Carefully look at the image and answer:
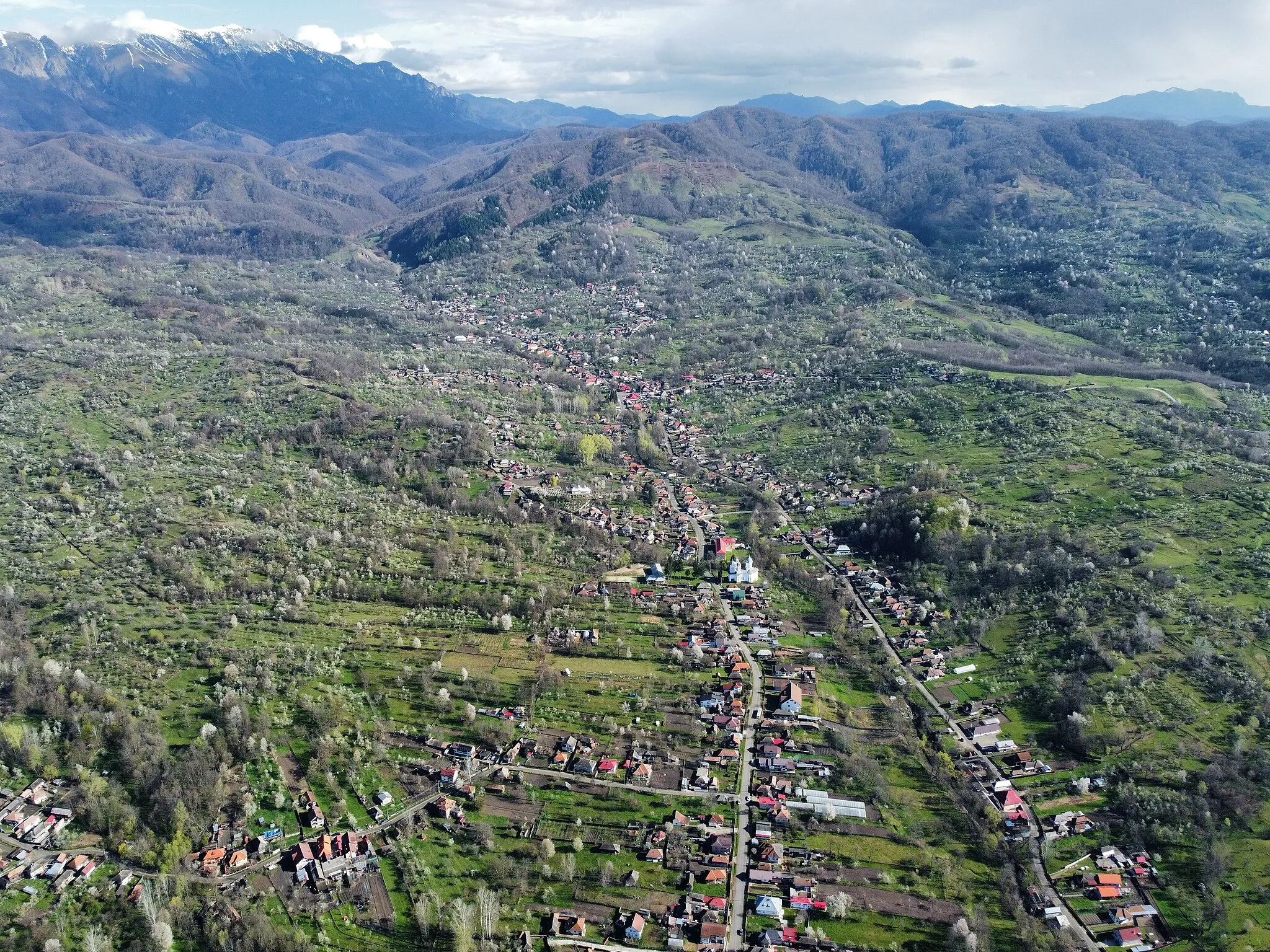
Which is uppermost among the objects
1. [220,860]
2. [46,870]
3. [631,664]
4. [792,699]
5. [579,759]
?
[792,699]

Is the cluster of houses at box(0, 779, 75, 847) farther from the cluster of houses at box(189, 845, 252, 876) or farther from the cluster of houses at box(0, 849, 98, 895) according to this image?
the cluster of houses at box(189, 845, 252, 876)

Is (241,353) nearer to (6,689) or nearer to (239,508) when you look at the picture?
(239,508)

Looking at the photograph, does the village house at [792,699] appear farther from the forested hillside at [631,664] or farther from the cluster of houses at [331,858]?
the cluster of houses at [331,858]

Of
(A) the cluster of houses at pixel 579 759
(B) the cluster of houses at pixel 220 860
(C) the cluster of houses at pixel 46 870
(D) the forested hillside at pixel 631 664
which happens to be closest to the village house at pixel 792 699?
(D) the forested hillside at pixel 631 664

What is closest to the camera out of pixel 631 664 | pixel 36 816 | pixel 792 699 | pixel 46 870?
pixel 46 870

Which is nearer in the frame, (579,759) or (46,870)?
(46,870)

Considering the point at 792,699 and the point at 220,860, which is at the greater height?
the point at 792,699

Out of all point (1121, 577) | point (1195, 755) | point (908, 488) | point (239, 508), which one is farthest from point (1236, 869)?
point (239, 508)

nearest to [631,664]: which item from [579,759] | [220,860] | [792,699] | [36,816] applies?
[579,759]

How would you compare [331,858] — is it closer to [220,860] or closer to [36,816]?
[220,860]
